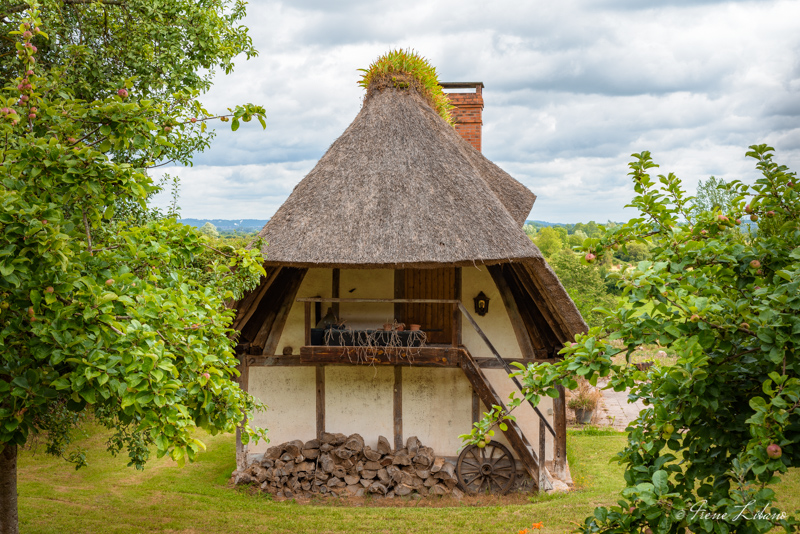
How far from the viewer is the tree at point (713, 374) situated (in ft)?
8.02

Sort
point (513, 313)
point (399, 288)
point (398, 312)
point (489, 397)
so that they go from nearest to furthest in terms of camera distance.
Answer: point (489, 397) < point (513, 313) < point (399, 288) < point (398, 312)

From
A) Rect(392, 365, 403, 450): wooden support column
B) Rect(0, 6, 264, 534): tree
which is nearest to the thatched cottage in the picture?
Rect(392, 365, 403, 450): wooden support column

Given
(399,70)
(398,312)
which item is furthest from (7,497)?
(399,70)

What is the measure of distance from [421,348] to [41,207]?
625 cm

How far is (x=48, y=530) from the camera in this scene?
24.3 ft

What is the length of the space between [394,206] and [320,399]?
3530mm

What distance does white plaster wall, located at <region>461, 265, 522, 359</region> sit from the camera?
9.62m

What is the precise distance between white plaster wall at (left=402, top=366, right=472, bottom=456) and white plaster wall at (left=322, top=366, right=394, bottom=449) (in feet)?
1.02

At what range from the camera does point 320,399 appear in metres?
9.72

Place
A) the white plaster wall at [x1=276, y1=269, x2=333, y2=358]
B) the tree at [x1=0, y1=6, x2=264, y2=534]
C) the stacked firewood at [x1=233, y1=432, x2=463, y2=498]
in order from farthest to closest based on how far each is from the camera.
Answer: the white plaster wall at [x1=276, y1=269, x2=333, y2=358]
the stacked firewood at [x1=233, y1=432, x2=463, y2=498]
the tree at [x1=0, y1=6, x2=264, y2=534]

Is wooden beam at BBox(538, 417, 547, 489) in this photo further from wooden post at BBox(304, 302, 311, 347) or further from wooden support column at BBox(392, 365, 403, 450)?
wooden post at BBox(304, 302, 311, 347)

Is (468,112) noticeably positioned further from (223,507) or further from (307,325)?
(223,507)

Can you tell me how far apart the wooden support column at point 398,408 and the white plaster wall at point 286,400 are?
1.39 metres

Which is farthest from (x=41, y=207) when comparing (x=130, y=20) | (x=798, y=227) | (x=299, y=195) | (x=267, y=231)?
(x=299, y=195)
